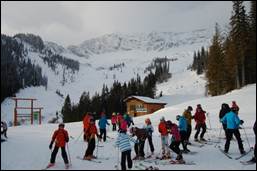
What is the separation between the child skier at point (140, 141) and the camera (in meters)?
15.3

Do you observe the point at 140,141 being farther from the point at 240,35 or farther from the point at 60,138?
the point at 240,35

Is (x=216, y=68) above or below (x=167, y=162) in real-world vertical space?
above

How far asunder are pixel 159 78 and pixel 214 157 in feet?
498

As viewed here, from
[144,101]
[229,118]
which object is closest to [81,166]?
[229,118]

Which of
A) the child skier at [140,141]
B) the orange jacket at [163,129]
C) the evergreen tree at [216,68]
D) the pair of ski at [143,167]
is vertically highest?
the evergreen tree at [216,68]

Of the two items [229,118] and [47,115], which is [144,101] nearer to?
[229,118]

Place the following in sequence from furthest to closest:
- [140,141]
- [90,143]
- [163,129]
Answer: [163,129]
[140,141]
[90,143]

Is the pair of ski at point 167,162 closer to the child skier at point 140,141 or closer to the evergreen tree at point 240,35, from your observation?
the child skier at point 140,141

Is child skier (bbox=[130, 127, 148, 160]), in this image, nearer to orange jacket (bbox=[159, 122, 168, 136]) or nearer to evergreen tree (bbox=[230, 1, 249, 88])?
orange jacket (bbox=[159, 122, 168, 136])

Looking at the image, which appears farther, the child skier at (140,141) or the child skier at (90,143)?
the child skier at (140,141)

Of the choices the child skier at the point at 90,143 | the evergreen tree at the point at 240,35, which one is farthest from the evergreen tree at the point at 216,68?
the child skier at the point at 90,143

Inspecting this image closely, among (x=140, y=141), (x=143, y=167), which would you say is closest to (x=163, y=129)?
(x=140, y=141)

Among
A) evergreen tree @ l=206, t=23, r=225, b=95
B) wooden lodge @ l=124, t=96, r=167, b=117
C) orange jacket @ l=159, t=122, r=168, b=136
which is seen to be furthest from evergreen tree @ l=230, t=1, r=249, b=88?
orange jacket @ l=159, t=122, r=168, b=136

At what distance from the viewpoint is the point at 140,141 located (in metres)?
15.6
